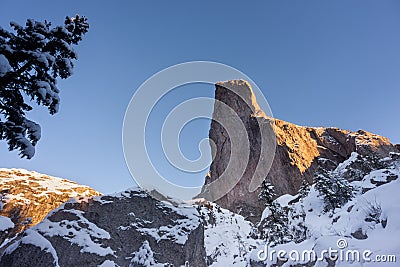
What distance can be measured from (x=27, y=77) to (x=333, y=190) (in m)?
29.6

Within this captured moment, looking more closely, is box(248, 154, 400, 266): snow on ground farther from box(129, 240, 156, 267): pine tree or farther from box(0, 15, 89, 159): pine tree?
box(129, 240, 156, 267): pine tree

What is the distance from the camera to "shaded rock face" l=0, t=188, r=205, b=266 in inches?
746

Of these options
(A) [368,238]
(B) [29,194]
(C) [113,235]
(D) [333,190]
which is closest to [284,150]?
(D) [333,190]

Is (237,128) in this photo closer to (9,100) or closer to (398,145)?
(398,145)

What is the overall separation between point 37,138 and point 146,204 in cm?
2125

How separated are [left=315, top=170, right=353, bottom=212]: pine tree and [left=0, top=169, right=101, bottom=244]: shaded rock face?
108 feet

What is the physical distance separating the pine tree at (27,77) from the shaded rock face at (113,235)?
48.5 feet

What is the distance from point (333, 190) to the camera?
27.0 metres

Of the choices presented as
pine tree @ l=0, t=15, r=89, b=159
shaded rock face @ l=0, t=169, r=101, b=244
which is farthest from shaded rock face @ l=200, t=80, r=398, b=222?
pine tree @ l=0, t=15, r=89, b=159

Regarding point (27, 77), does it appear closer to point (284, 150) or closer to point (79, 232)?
point (79, 232)

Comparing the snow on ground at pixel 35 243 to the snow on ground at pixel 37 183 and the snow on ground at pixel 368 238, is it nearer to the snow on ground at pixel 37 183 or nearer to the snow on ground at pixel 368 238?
the snow on ground at pixel 368 238

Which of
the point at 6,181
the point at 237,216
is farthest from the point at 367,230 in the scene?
the point at 237,216

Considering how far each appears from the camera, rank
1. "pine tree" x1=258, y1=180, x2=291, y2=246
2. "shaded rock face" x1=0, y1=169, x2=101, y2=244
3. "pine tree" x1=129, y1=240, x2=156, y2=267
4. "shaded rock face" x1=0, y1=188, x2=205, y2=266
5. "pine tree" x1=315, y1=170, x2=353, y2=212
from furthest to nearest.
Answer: "shaded rock face" x1=0, y1=169, x2=101, y2=244
"pine tree" x1=315, y1=170, x2=353, y2=212
"pine tree" x1=258, y1=180, x2=291, y2=246
"shaded rock face" x1=0, y1=188, x2=205, y2=266
"pine tree" x1=129, y1=240, x2=156, y2=267

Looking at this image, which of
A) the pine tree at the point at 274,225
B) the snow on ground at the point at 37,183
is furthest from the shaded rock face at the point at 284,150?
the snow on ground at the point at 37,183
